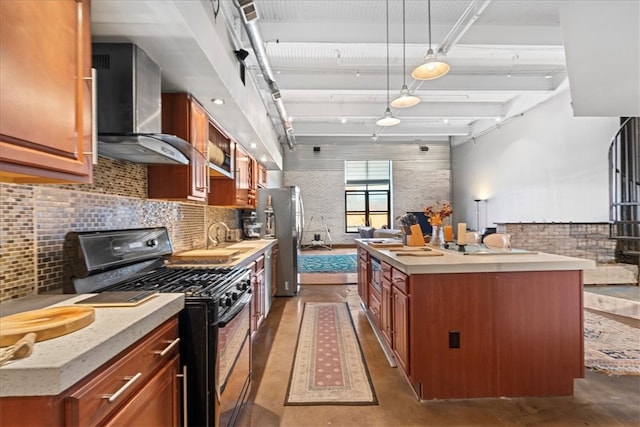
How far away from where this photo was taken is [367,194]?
475 inches

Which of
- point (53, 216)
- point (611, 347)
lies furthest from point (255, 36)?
point (611, 347)

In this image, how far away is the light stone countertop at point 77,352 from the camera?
0.73m

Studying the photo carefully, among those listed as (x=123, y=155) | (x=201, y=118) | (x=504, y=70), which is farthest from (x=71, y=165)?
(x=504, y=70)

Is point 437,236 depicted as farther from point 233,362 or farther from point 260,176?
point 260,176

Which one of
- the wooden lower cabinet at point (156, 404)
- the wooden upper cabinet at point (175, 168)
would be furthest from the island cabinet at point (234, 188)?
the wooden lower cabinet at point (156, 404)

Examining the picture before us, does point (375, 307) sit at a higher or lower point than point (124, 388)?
lower

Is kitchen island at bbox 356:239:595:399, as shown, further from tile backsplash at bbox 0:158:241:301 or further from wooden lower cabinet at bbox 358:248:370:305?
tile backsplash at bbox 0:158:241:301

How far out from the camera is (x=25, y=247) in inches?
54.4

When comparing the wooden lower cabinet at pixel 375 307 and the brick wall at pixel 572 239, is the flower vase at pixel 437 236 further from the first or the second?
the brick wall at pixel 572 239

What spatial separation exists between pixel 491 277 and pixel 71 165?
2.39 meters

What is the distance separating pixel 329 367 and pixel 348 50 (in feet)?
14.8

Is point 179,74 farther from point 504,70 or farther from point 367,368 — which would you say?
point 504,70

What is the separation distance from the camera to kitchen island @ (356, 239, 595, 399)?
2.12 m

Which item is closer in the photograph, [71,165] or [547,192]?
[71,165]
